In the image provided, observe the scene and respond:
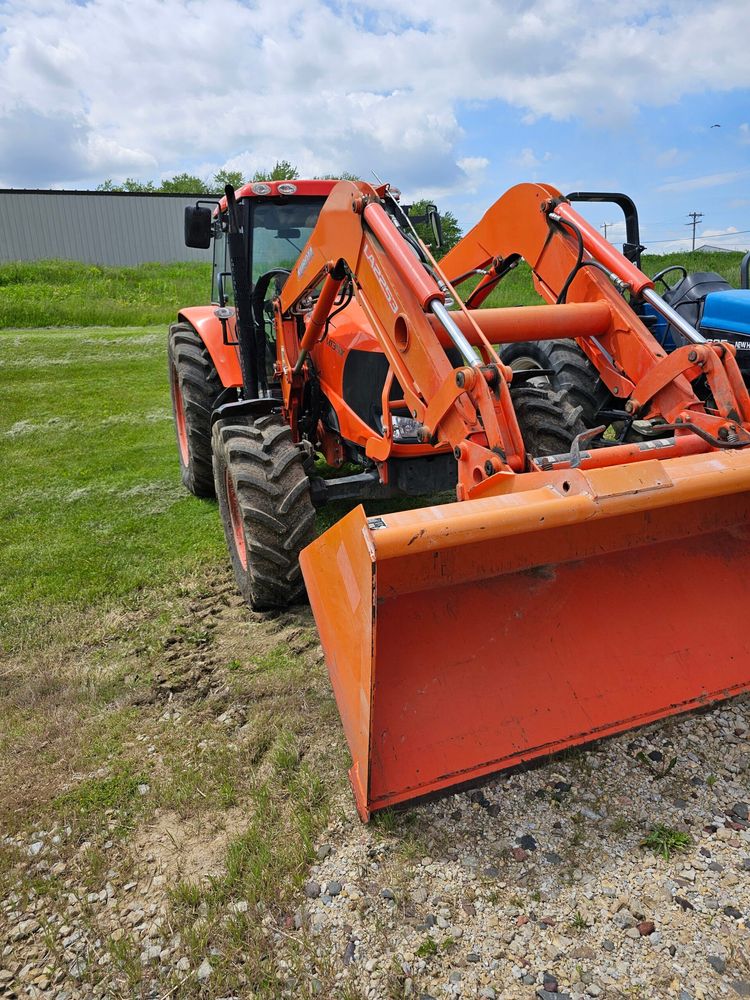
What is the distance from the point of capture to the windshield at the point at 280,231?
4754mm

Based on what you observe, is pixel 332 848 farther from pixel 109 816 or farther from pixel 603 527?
pixel 603 527

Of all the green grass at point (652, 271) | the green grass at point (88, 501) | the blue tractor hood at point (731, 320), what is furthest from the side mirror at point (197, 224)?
the green grass at point (652, 271)

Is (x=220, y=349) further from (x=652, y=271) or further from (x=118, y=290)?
(x=118, y=290)

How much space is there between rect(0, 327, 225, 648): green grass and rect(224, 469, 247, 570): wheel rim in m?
0.61

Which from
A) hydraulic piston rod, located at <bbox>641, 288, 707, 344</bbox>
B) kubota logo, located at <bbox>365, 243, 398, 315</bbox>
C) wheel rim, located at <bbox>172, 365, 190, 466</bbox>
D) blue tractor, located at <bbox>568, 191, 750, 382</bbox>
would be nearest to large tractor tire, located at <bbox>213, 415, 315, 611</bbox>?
kubota logo, located at <bbox>365, 243, 398, 315</bbox>

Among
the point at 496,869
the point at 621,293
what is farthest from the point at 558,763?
the point at 621,293

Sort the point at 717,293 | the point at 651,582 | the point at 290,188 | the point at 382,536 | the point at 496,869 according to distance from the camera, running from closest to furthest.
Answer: the point at 382,536, the point at 496,869, the point at 651,582, the point at 290,188, the point at 717,293

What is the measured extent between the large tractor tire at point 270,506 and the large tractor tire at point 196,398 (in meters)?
1.76

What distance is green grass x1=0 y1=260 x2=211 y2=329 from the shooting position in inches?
725

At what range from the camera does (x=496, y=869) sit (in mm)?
2291

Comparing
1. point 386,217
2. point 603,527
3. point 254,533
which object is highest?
point 386,217

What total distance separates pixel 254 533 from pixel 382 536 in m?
1.69

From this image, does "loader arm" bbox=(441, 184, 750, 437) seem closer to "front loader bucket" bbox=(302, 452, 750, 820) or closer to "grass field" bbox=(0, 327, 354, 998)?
"front loader bucket" bbox=(302, 452, 750, 820)

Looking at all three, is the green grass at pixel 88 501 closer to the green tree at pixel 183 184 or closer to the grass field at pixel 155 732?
the grass field at pixel 155 732
